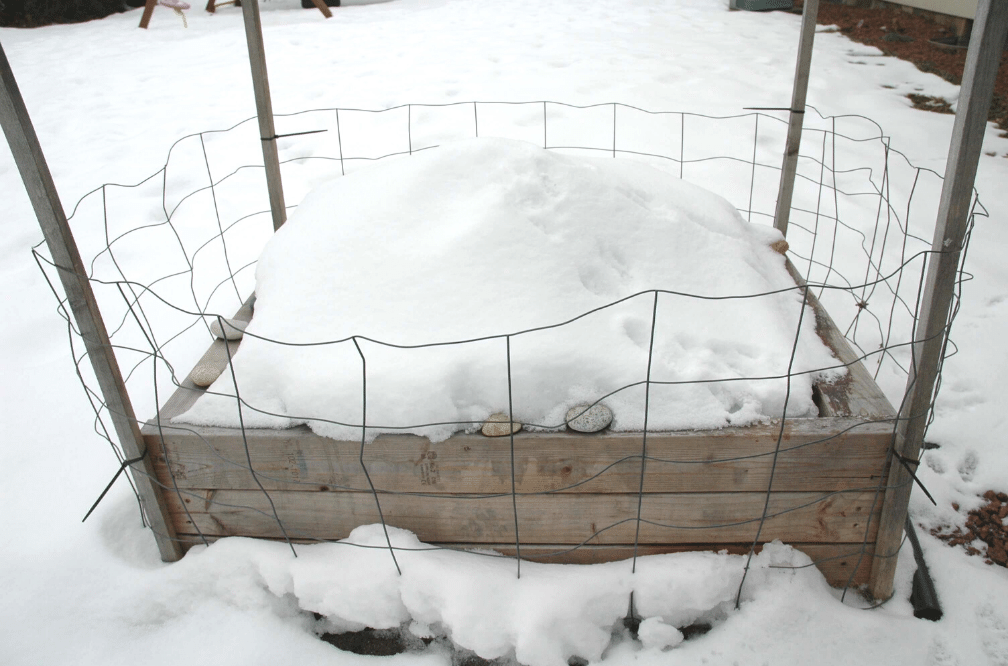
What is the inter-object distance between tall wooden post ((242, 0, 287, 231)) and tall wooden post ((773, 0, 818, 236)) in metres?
1.36

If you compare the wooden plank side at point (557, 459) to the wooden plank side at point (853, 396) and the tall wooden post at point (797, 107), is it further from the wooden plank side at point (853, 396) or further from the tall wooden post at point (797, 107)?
the tall wooden post at point (797, 107)

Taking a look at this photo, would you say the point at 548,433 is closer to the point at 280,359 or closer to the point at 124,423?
the point at 280,359

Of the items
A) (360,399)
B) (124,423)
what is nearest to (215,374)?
(124,423)

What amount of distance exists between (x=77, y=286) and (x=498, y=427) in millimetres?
776

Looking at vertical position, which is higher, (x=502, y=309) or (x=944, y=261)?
(x=944, y=261)

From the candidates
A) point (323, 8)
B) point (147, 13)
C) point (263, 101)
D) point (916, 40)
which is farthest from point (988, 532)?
point (147, 13)

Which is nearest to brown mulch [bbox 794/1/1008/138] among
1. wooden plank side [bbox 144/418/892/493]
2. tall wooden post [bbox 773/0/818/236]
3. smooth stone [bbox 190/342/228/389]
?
tall wooden post [bbox 773/0/818/236]

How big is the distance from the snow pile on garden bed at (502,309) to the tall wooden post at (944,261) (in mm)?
181

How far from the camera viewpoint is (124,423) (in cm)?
132

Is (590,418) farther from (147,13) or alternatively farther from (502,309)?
(147,13)

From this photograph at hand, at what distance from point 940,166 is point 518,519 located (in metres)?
2.78

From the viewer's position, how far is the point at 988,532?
1.52 m

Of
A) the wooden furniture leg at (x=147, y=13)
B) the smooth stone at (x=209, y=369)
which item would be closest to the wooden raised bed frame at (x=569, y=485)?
the smooth stone at (x=209, y=369)

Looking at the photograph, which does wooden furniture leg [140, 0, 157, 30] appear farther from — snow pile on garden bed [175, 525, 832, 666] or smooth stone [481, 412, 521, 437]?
smooth stone [481, 412, 521, 437]
